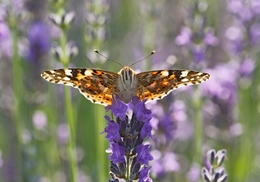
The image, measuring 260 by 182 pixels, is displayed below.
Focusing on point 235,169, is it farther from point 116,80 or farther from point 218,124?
point 116,80

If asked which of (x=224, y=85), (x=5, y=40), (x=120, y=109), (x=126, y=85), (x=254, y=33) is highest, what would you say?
(x=5, y=40)

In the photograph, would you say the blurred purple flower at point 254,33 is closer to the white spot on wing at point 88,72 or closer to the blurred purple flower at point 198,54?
the blurred purple flower at point 198,54

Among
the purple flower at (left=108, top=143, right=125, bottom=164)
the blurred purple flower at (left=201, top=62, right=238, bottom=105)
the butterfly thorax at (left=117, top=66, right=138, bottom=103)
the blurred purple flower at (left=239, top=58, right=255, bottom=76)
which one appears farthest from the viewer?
the blurred purple flower at (left=201, top=62, right=238, bottom=105)

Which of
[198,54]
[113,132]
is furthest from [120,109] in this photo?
[198,54]

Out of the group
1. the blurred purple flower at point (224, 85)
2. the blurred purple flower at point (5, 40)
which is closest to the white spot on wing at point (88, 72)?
the blurred purple flower at point (5, 40)

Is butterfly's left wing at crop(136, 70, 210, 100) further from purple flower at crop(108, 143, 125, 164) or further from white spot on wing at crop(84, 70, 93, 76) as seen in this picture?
purple flower at crop(108, 143, 125, 164)

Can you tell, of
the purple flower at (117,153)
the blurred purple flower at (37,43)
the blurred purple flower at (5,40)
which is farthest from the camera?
the blurred purple flower at (37,43)

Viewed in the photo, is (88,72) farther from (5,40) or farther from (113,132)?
(5,40)

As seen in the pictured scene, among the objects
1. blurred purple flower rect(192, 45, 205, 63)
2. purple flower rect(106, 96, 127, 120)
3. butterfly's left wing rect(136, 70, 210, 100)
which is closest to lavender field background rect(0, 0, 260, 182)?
blurred purple flower rect(192, 45, 205, 63)
